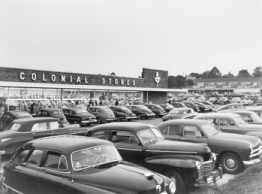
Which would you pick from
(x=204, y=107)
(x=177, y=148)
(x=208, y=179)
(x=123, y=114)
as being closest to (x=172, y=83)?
(x=204, y=107)

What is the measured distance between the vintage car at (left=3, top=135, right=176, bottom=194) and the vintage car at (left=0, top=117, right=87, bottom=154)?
3.25 meters

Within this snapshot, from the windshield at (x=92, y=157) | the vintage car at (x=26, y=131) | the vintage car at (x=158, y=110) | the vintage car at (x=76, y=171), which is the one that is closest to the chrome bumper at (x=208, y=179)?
the vintage car at (x=76, y=171)

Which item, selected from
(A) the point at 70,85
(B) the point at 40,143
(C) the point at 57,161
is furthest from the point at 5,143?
(A) the point at 70,85

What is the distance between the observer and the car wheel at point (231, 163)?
7.60 m

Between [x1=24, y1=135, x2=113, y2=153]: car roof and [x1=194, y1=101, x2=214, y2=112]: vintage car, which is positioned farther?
[x1=194, y1=101, x2=214, y2=112]: vintage car

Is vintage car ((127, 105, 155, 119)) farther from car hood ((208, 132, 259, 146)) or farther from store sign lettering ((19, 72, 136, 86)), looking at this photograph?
car hood ((208, 132, 259, 146))

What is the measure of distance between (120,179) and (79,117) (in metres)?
14.3

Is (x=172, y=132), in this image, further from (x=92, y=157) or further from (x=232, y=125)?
(x=92, y=157)

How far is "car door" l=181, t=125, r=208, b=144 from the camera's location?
8.10 metres

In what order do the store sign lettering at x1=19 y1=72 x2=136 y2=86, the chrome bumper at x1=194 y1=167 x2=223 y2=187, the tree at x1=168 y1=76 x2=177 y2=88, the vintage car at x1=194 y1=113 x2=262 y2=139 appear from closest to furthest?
the chrome bumper at x1=194 y1=167 x2=223 y2=187
the vintage car at x1=194 y1=113 x2=262 y2=139
the store sign lettering at x1=19 y1=72 x2=136 y2=86
the tree at x1=168 y1=76 x2=177 y2=88

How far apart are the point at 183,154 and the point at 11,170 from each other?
3690mm

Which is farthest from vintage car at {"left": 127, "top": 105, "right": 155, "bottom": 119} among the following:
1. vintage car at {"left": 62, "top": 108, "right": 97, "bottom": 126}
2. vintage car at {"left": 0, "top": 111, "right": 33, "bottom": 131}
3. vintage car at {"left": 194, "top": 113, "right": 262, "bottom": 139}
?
vintage car at {"left": 194, "top": 113, "right": 262, "bottom": 139}

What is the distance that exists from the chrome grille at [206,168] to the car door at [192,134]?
178 cm

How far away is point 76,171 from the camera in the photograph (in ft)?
14.3
